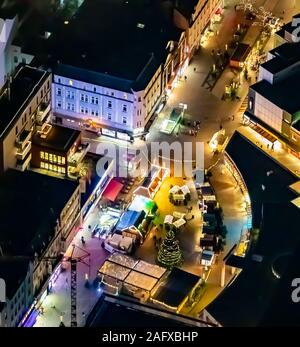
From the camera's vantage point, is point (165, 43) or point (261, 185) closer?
point (261, 185)

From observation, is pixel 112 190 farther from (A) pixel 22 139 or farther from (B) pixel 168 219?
(A) pixel 22 139

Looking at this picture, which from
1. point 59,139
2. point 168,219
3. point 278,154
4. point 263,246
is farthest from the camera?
point 278,154

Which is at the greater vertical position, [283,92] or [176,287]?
[283,92]

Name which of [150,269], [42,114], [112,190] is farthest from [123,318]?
[42,114]

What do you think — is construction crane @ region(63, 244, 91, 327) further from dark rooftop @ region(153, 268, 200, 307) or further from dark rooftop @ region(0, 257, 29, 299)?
dark rooftop @ region(153, 268, 200, 307)

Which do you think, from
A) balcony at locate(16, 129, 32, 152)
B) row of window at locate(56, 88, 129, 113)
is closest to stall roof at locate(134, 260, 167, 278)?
balcony at locate(16, 129, 32, 152)
